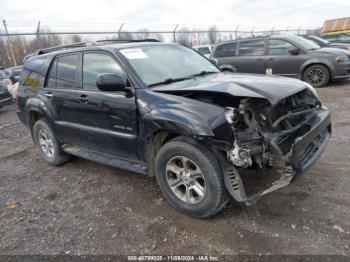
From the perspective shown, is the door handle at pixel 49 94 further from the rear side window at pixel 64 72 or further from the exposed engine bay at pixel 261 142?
the exposed engine bay at pixel 261 142

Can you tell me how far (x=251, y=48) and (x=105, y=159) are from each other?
7.99 m

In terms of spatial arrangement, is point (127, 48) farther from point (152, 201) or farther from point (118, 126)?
point (152, 201)

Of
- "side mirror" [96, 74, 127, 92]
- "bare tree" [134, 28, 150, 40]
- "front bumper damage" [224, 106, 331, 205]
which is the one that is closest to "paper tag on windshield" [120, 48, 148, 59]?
"side mirror" [96, 74, 127, 92]

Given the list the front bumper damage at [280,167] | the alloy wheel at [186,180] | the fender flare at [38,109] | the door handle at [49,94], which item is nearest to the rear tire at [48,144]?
the fender flare at [38,109]

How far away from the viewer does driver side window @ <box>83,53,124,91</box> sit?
378 cm

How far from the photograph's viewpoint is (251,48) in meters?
10.5

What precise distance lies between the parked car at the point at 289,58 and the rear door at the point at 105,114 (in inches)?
290

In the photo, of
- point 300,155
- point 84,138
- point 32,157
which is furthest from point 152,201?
point 32,157

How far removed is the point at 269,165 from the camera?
2957mm

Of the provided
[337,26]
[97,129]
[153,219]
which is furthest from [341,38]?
[153,219]

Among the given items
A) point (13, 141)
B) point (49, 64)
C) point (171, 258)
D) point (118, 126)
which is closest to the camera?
point (171, 258)

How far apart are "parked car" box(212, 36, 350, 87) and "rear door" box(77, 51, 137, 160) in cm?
738

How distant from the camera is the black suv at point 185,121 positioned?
2.85 m

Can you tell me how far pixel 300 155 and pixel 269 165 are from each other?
0.31 meters
